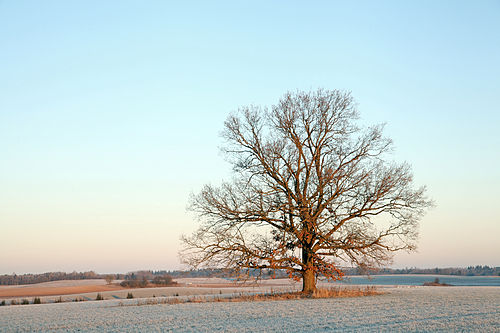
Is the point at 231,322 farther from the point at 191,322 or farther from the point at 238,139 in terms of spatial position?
the point at 238,139

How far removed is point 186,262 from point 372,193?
11179 millimetres

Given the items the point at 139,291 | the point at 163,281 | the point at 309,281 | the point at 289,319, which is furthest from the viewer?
the point at 163,281

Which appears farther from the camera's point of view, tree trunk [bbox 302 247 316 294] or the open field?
the open field

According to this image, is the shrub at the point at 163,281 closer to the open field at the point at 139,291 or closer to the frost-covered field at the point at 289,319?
the open field at the point at 139,291

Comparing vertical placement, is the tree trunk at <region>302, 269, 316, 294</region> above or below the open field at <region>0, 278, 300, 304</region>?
above

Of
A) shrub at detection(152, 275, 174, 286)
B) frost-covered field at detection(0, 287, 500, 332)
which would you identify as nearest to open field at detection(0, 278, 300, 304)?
shrub at detection(152, 275, 174, 286)

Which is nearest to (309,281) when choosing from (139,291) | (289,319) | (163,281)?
(289,319)

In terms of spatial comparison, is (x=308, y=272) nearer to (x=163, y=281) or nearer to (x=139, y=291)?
(x=139, y=291)

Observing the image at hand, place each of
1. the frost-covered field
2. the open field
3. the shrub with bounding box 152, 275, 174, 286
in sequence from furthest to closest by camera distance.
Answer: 1. the shrub with bounding box 152, 275, 174, 286
2. the open field
3. the frost-covered field

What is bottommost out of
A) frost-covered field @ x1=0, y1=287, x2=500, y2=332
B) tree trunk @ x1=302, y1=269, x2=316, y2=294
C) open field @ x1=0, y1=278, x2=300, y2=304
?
open field @ x1=0, y1=278, x2=300, y2=304

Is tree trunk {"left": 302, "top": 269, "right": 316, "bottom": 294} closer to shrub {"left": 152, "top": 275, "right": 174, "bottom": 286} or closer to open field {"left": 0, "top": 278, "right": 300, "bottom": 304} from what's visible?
open field {"left": 0, "top": 278, "right": 300, "bottom": 304}

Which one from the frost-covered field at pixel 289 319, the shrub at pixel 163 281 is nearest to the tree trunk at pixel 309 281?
the frost-covered field at pixel 289 319

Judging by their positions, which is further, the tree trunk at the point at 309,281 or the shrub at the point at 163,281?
the shrub at the point at 163,281

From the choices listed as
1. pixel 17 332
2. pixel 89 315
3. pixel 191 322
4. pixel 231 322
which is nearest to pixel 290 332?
pixel 231 322
